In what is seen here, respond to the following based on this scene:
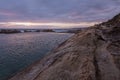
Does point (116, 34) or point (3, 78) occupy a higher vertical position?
point (116, 34)

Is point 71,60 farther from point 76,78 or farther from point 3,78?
point 3,78

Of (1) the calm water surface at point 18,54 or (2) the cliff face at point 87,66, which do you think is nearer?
(2) the cliff face at point 87,66

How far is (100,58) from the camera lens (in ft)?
24.3

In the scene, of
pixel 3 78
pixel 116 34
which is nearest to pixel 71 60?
pixel 116 34

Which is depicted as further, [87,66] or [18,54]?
[18,54]

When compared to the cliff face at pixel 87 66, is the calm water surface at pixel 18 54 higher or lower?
lower

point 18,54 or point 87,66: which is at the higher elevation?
point 87,66

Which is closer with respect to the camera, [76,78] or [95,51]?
[76,78]

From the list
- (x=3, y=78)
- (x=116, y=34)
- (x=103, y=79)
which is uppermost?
(x=116, y=34)

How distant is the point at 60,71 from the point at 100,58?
2.08 m

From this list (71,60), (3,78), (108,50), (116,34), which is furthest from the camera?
(3,78)

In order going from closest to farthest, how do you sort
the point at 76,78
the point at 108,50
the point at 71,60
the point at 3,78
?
the point at 76,78
the point at 71,60
the point at 108,50
the point at 3,78

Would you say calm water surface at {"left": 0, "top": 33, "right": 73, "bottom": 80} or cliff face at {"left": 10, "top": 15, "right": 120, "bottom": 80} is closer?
cliff face at {"left": 10, "top": 15, "right": 120, "bottom": 80}

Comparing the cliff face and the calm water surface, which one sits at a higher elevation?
the cliff face
